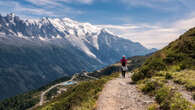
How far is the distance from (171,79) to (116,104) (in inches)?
355

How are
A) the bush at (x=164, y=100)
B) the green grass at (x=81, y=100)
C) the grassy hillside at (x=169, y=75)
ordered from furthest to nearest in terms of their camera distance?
1. the green grass at (x=81, y=100)
2. the grassy hillside at (x=169, y=75)
3. the bush at (x=164, y=100)

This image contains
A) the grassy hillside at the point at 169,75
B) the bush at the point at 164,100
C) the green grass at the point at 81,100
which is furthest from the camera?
the green grass at the point at 81,100

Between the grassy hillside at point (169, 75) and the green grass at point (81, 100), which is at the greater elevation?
the grassy hillside at point (169, 75)

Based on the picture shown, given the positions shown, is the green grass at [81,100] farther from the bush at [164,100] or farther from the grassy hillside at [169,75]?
the bush at [164,100]

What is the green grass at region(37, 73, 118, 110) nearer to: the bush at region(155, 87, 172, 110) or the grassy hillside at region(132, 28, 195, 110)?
the grassy hillside at region(132, 28, 195, 110)

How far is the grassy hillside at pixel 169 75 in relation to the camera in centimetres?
1302

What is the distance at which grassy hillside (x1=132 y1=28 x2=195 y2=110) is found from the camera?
13.0 metres

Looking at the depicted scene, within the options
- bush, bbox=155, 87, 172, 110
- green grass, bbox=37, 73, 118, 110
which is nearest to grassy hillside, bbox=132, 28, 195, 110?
bush, bbox=155, 87, 172, 110

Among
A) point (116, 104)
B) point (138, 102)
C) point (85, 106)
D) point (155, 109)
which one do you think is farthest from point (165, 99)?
point (85, 106)

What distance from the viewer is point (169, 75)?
823 inches

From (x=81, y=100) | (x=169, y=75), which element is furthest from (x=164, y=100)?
(x=169, y=75)

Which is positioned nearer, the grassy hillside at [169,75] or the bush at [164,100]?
the bush at [164,100]

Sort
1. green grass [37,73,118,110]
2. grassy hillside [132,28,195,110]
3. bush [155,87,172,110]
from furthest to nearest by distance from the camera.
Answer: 1. green grass [37,73,118,110]
2. grassy hillside [132,28,195,110]
3. bush [155,87,172,110]

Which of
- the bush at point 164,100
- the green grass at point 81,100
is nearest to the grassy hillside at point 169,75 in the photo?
the bush at point 164,100
